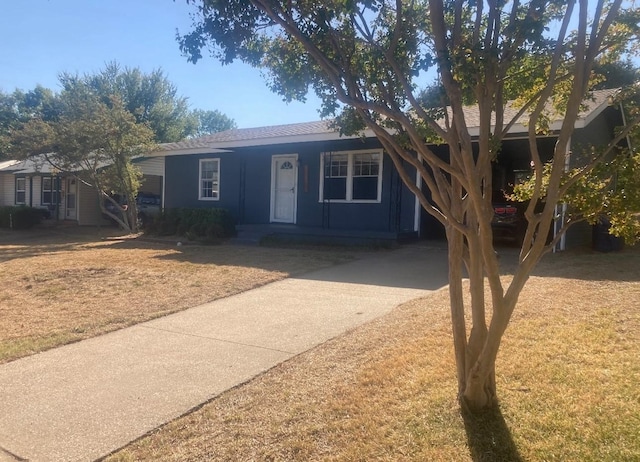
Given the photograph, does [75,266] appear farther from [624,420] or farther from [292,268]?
[624,420]

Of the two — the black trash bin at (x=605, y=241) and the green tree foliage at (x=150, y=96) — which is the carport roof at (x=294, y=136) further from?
the green tree foliage at (x=150, y=96)

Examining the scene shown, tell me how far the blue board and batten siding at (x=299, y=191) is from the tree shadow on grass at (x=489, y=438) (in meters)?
10.1

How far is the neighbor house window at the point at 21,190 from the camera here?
90.0 ft

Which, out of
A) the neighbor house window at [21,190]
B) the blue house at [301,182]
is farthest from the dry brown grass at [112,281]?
the neighbor house window at [21,190]

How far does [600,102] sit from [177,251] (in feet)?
33.3

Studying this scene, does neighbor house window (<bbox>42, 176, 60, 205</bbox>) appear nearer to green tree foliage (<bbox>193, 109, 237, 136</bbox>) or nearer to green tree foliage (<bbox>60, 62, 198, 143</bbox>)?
green tree foliage (<bbox>60, 62, 198, 143</bbox>)

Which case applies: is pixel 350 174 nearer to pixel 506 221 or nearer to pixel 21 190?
pixel 506 221

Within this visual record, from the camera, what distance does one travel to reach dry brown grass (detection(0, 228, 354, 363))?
635 centimetres

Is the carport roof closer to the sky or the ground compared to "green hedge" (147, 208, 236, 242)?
closer to the sky

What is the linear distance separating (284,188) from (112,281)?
8.00m

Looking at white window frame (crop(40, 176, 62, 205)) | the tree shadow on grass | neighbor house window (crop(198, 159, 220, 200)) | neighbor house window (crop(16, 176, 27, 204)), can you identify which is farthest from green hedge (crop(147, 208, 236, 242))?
neighbor house window (crop(16, 176, 27, 204))

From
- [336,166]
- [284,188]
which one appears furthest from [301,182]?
[336,166]

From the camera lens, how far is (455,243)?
3.52 m

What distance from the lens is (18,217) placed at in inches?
874
